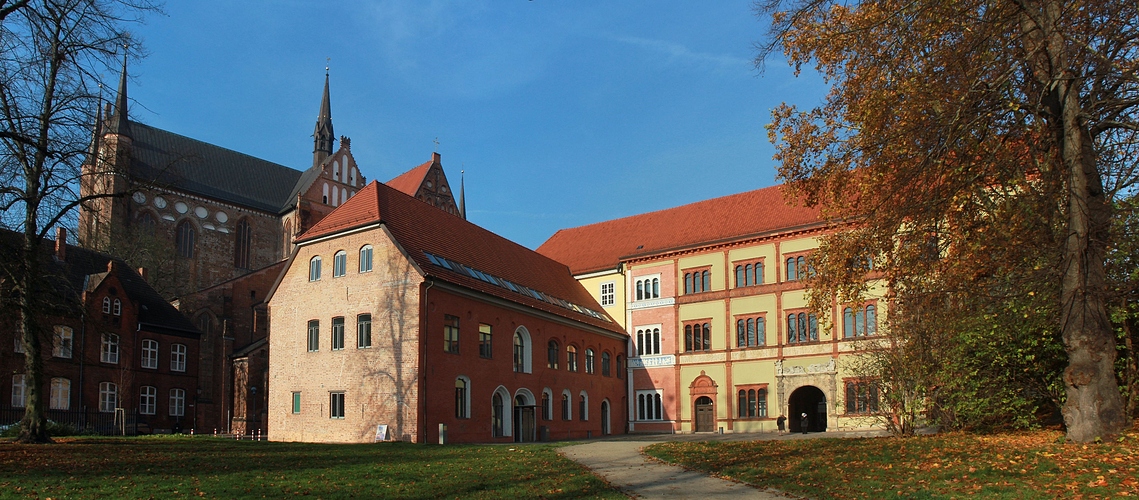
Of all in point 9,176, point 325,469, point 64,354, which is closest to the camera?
point 325,469

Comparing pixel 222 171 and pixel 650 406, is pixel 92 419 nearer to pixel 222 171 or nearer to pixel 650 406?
pixel 650 406

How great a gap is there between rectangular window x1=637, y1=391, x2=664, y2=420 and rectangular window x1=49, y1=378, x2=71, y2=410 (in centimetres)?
2832

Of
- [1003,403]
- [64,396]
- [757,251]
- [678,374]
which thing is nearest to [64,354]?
[64,396]

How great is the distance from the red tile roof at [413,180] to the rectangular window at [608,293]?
23.1m

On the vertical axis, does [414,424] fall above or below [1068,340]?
below

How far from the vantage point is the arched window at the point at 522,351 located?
36.8 m

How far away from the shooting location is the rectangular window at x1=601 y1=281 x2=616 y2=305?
4934 cm

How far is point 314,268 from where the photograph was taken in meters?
34.5

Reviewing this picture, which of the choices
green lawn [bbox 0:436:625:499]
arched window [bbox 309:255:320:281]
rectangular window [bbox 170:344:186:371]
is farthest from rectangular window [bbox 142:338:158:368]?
green lawn [bbox 0:436:625:499]

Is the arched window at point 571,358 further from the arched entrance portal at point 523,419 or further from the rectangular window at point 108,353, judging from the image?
the rectangular window at point 108,353

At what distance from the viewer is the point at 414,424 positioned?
2981cm

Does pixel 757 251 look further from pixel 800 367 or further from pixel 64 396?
pixel 64 396

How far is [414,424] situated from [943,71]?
69.7 feet

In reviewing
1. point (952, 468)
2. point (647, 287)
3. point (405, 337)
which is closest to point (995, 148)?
point (952, 468)
